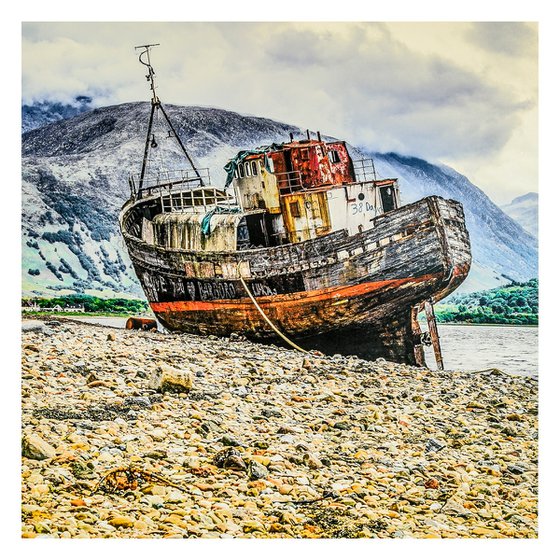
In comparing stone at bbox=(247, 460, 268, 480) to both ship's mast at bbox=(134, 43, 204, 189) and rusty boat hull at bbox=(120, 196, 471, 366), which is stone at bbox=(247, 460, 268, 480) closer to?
rusty boat hull at bbox=(120, 196, 471, 366)

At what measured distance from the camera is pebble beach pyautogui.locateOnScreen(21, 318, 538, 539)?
4672mm

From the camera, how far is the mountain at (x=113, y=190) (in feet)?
20.1

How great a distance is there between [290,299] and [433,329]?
1168mm

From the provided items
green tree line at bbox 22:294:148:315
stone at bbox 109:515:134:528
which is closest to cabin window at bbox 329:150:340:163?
green tree line at bbox 22:294:148:315

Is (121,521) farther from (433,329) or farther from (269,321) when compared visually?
(433,329)

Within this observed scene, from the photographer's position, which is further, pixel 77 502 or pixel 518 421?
pixel 518 421

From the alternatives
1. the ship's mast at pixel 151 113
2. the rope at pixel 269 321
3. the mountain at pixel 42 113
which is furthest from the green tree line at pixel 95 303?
the mountain at pixel 42 113

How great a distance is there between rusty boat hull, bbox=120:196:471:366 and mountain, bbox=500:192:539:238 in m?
0.39

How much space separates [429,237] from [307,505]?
2.54 meters

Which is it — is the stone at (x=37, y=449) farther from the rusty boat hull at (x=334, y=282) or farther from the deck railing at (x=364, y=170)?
the deck railing at (x=364, y=170)

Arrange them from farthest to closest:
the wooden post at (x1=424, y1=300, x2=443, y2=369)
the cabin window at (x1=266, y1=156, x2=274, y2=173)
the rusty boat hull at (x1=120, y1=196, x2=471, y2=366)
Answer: the cabin window at (x1=266, y1=156, x2=274, y2=173) < the rusty boat hull at (x1=120, y1=196, x2=471, y2=366) < the wooden post at (x1=424, y1=300, x2=443, y2=369)

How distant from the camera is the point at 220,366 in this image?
20.0 ft
